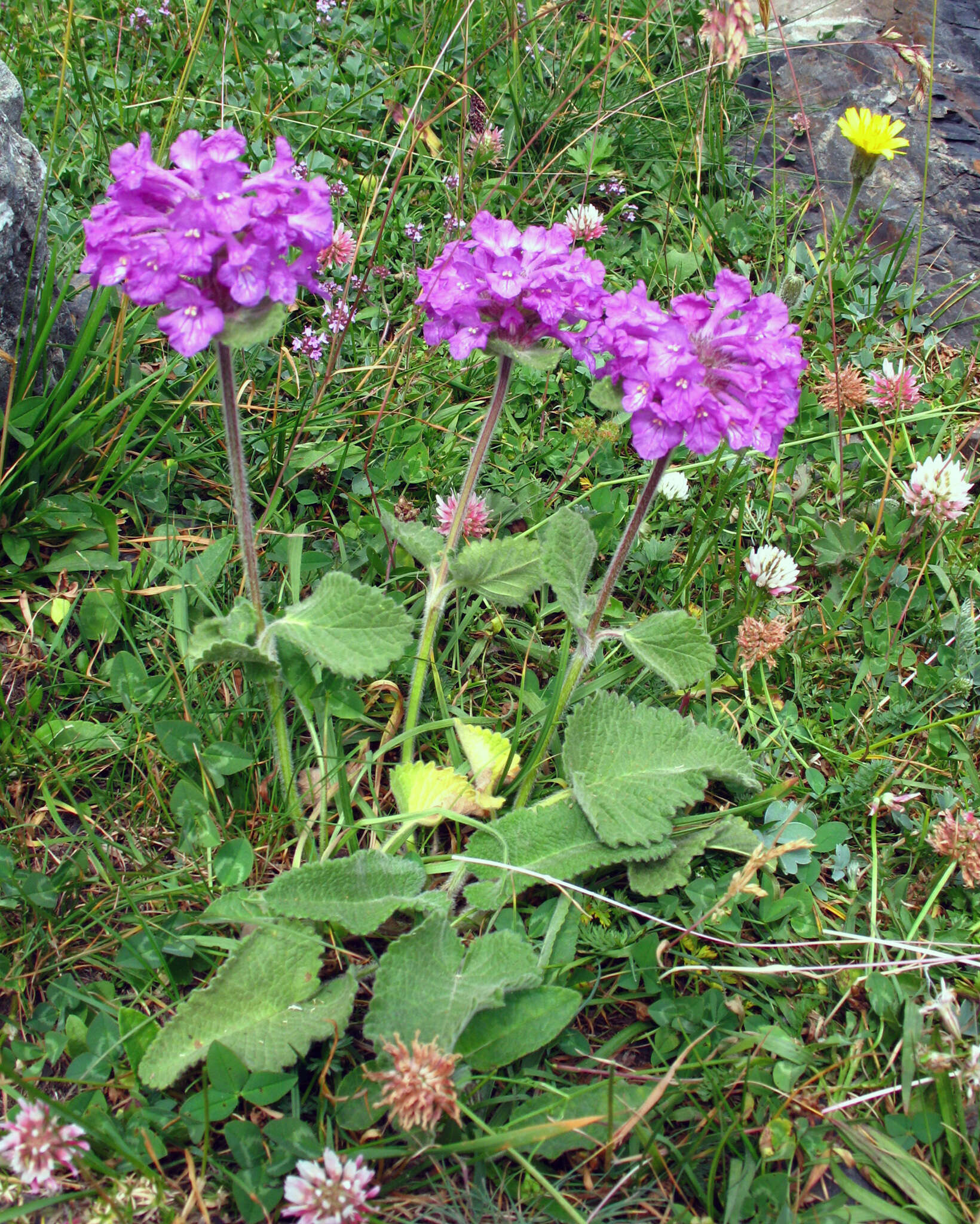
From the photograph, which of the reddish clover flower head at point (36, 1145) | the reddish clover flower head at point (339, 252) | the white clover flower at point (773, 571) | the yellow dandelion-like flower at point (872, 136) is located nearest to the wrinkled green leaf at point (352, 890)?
the reddish clover flower head at point (36, 1145)

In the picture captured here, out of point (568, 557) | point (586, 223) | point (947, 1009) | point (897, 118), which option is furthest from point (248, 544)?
point (897, 118)

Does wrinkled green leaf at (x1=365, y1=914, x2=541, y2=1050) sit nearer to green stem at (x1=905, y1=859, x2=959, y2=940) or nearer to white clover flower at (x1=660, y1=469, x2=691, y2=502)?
green stem at (x1=905, y1=859, x2=959, y2=940)

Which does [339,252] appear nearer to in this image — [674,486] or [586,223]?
[586,223]

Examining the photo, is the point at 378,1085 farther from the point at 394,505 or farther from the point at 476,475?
the point at 394,505

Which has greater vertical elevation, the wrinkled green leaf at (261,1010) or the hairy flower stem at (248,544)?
the hairy flower stem at (248,544)

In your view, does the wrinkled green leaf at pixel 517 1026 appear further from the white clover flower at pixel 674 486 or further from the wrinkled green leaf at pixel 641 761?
the white clover flower at pixel 674 486

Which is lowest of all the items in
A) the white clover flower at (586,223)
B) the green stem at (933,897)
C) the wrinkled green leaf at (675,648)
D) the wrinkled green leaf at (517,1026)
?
the green stem at (933,897)

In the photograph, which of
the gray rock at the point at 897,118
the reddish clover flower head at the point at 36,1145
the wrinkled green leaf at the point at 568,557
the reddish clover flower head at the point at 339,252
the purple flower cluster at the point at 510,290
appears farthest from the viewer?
the gray rock at the point at 897,118

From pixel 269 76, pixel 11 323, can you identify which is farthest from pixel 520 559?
pixel 269 76

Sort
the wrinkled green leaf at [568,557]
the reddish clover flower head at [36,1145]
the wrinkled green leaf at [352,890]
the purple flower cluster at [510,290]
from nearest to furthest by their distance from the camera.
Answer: the reddish clover flower head at [36,1145] < the wrinkled green leaf at [352,890] < the purple flower cluster at [510,290] < the wrinkled green leaf at [568,557]
